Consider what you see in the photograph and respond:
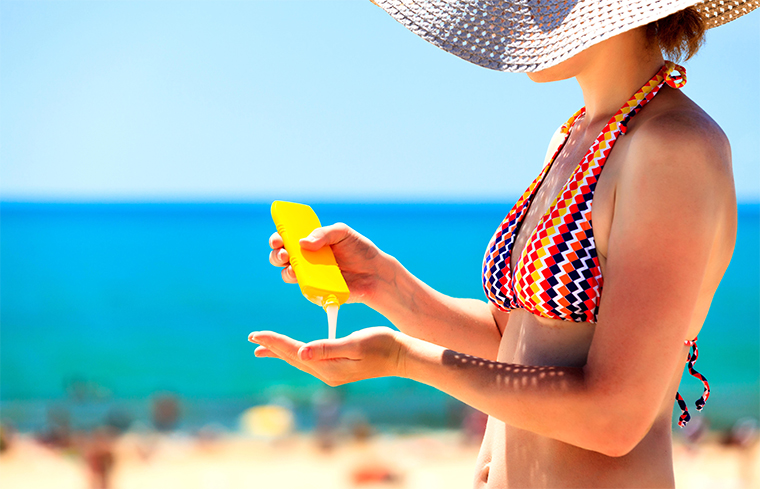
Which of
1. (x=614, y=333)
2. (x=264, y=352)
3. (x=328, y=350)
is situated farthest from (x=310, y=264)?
(x=614, y=333)

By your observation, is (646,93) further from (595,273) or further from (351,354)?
(351,354)

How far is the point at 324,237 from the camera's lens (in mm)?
1569

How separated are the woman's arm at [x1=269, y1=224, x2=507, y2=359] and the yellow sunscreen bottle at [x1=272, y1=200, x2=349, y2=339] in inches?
2.6

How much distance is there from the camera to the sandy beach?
835cm

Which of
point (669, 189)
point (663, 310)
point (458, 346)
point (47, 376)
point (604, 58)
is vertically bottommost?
point (47, 376)

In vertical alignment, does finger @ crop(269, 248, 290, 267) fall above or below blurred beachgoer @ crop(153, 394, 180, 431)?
above

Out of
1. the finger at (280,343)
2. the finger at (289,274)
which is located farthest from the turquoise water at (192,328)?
the finger at (280,343)

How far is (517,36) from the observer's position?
3.84 feet

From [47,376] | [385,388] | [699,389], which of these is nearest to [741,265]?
[699,389]

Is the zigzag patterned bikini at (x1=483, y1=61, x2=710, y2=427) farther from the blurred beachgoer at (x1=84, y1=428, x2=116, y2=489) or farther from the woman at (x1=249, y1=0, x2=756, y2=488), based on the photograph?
the blurred beachgoer at (x1=84, y1=428, x2=116, y2=489)

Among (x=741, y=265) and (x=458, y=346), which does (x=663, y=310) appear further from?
(x=741, y=265)

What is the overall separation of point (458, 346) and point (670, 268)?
28.6 inches

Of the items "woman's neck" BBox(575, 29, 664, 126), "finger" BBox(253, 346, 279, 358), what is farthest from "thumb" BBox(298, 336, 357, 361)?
"woman's neck" BBox(575, 29, 664, 126)

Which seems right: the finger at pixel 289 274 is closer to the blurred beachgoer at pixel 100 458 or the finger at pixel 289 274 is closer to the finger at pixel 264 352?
the finger at pixel 264 352
